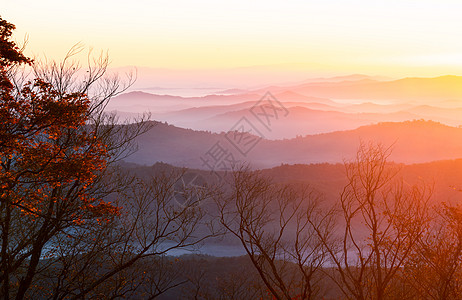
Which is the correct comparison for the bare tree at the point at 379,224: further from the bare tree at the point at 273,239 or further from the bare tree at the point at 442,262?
the bare tree at the point at 273,239

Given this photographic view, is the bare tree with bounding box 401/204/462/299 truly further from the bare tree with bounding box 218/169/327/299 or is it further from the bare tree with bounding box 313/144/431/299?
the bare tree with bounding box 218/169/327/299

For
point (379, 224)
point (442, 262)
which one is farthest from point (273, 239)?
point (442, 262)

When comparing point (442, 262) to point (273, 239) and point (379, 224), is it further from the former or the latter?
point (273, 239)

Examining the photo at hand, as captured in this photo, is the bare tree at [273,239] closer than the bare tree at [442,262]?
No

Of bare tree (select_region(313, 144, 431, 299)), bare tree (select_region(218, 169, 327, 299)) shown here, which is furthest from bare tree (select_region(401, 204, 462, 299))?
bare tree (select_region(218, 169, 327, 299))

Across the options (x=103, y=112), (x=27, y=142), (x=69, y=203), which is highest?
(x=103, y=112)

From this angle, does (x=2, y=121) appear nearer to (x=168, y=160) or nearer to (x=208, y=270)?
(x=208, y=270)

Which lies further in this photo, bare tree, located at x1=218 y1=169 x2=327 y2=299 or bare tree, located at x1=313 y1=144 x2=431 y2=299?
bare tree, located at x1=218 y1=169 x2=327 y2=299

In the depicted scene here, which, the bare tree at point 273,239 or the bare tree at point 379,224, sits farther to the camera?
the bare tree at point 273,239

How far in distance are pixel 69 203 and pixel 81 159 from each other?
3.37 metres

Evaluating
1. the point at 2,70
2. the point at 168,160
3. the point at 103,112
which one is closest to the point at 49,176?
the point at 2,70

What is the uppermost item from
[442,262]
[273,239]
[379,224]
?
[442,262]

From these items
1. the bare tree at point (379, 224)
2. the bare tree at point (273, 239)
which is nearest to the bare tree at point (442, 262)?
the bare tree at point (379, 224)

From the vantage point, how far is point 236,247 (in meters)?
74.6
